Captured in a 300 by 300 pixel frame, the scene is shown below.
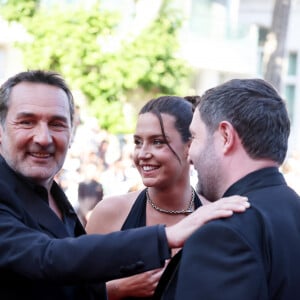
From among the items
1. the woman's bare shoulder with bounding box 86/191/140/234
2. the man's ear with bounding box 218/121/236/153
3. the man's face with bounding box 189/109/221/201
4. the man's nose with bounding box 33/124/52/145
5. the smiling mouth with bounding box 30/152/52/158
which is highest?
the man's ear with bounding box 218/121/236/153

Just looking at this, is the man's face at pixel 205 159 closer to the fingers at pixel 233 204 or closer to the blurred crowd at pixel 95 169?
the fingers at pixel 233 204

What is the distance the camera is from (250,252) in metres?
2.60

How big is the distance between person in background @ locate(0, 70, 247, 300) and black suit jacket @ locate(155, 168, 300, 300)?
77mm

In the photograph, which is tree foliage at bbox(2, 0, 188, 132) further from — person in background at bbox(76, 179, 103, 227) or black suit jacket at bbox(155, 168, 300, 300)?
black suit jacket at bbox(155, 168, 300, 300)

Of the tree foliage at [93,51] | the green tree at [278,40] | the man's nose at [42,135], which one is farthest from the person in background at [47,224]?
the green tree at [278,40]

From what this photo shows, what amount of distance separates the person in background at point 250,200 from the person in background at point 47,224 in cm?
10

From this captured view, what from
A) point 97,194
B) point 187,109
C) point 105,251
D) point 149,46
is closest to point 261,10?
point 149,46

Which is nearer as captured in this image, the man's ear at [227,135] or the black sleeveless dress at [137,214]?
the man's ear at [227,135]

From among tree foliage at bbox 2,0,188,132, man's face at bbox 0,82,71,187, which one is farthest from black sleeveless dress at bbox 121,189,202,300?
tree foliage at bbox 2,0,188,132

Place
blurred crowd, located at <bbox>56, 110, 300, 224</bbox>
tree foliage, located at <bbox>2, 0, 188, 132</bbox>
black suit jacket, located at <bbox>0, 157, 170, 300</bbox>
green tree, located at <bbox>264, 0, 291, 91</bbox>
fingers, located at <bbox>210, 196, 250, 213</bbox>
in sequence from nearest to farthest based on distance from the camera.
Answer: fingers, located at <bbox>210, 196, 250, 213</bbox>
black suit jacket, located at <bbox>0, 157, 170, 300</bbox>
blurred crowd, located at <bbox>56, 110, 300, 224</bbox>
tree foliage, located at <bbox>2, 0, 188, 132</bbox>
green tree, located at <bbox>264, 0, 291, 91</bbox>

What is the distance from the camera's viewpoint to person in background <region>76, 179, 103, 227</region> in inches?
346

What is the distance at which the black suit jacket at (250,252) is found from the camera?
2588mm

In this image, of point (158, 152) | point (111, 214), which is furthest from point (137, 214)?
point (158, 152)

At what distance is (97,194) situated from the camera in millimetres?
9203
